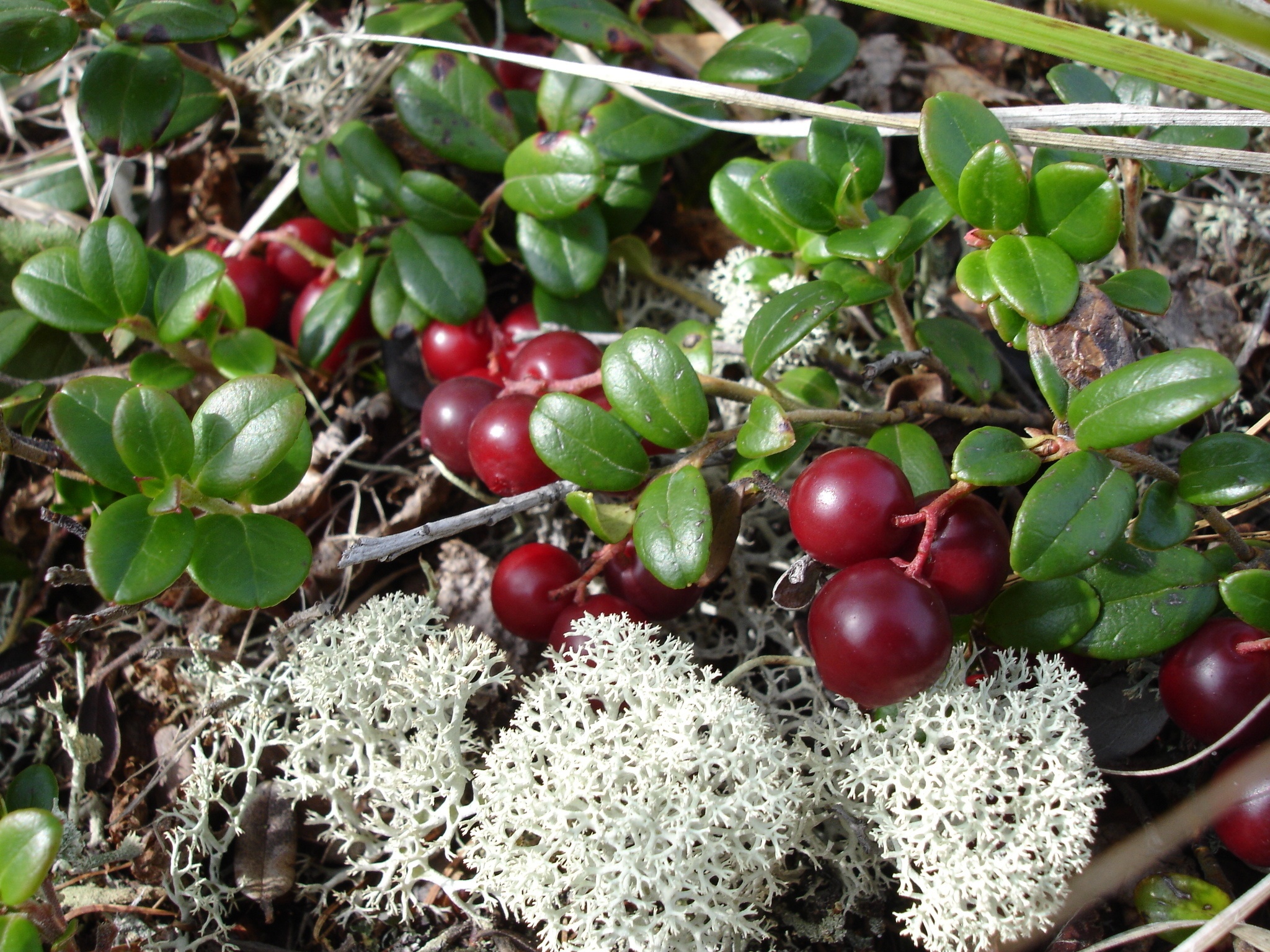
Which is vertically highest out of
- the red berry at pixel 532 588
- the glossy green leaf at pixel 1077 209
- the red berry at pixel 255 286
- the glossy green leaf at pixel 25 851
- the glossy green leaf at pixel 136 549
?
the glossy green leaf at pixel 1077 209

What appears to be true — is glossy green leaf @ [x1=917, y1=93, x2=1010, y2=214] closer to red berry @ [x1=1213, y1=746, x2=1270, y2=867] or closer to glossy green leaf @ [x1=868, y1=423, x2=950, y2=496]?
glossy green leaf @ [x1=868, y1=423, x2=950, y2=496]

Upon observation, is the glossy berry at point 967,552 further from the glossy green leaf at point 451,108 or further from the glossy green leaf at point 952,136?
the glossy green leaf at point 451,108

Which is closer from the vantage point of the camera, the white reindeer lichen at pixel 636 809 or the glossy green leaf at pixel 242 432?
the white reindeer lichen at pixel 636 809

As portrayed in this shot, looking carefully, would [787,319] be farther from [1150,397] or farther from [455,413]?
[455,413]

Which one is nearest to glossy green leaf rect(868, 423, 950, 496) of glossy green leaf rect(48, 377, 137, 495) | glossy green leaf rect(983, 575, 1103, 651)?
glossy green leaf rect(983, 575, 1103, 651)

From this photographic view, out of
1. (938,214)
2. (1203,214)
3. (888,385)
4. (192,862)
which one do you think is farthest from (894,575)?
(1203,214)

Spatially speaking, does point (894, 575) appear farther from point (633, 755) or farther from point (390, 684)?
point (390, 684)

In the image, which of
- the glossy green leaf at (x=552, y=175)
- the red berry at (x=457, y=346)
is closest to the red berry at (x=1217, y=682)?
the glossy green leaf at (x=552, y=175)

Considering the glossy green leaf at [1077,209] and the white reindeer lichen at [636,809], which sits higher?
the glossy green leaf at [1077,209]
